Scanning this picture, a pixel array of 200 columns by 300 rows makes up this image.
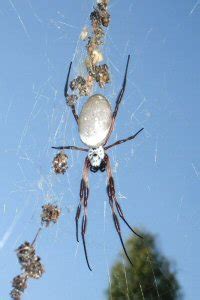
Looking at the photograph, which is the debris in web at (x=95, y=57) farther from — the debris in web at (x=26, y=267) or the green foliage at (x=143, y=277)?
the green foliage at (x=143, y=277)

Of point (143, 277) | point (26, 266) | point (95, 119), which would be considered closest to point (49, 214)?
point (26, 266)

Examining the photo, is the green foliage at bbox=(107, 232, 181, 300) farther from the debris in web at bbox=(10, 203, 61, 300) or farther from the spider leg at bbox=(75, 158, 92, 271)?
the debris in web at bbox=(10, 203, 61, 300)

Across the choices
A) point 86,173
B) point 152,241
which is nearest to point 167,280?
point 152,241

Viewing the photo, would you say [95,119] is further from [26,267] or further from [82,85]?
[26,267]

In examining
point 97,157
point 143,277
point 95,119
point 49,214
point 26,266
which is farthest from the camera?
point 143,277

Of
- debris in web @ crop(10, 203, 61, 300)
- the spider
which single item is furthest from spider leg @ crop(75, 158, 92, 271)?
debris in web @ crop(10, 203, 61, 300)

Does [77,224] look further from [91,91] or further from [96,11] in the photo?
[96,11]

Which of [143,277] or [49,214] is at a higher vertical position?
[143,277]
